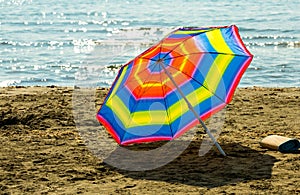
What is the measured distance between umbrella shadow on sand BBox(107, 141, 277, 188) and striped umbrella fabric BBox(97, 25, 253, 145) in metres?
0.34

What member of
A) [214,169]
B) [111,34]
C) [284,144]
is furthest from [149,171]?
[111,34]

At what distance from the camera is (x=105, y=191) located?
18.1ft

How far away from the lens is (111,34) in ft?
69.6

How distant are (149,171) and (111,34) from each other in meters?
15.5

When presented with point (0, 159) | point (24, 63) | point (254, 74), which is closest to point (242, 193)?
point (0, 159)

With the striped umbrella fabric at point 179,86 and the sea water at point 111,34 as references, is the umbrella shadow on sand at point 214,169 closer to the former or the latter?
the striped umbrella fabric at point 179,86

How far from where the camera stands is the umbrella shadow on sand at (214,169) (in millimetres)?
5707

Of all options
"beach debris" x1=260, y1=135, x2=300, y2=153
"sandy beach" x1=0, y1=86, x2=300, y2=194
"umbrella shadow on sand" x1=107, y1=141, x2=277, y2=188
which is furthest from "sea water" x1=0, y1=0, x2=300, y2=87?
"umbrella shadow on sand" x1=107, y1=141, x2=277, y2=188

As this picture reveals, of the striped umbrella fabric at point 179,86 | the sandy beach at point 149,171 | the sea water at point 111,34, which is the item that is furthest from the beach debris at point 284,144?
the sea water at point 111,34

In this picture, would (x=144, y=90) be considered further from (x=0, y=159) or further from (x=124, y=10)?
(x=124, y=10)

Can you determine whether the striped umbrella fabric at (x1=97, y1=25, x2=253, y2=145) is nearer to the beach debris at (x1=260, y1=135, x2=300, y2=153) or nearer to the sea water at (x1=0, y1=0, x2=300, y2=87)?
the beach debris at (x1=260, y1=135, x2=300, y2=153)

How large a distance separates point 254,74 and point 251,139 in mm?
5809

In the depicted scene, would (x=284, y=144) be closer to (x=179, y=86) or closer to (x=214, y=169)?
(x=214, y=169)

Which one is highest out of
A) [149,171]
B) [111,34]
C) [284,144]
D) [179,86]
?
[111,34]
